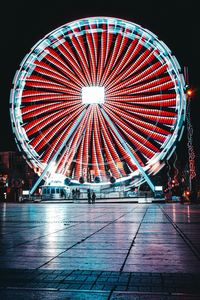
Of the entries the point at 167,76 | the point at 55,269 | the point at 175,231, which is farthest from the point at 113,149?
the point at 55,269

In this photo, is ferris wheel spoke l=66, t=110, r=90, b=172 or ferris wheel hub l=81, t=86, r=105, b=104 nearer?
ferris wheel hub l=81, t=86, r=105, b=104

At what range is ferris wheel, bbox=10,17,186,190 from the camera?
34500mm

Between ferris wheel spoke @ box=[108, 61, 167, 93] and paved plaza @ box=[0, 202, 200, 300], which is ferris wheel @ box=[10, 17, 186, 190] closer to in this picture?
ferris wheel spoke @ box=[108, 61, 167, 93]

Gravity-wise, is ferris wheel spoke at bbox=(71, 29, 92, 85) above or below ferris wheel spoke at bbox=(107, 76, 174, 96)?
above

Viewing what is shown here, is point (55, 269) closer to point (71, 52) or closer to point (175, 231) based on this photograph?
point (175, 231)

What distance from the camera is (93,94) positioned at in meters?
34.6

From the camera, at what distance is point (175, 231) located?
11.9 m

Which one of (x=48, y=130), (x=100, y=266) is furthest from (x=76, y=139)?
(x=100, y=266)

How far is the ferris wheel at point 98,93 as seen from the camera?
3450 centimetres

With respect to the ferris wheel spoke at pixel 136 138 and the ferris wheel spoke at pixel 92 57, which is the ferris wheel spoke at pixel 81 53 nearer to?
the ferris wheel spoke at pixel 92 57

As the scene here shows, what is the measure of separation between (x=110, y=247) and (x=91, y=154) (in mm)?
29180

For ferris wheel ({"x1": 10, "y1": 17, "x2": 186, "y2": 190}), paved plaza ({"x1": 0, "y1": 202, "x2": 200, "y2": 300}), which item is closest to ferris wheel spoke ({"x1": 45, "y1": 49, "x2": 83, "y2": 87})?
ferris wheel ({"x1": 10, "y1": 17, "x2": 186, "y2": 190})

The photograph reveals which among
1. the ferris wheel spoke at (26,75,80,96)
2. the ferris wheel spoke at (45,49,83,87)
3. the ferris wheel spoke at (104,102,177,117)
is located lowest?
the ferris wheel spoke at (104,102,177,117)

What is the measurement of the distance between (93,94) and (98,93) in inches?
17.8
